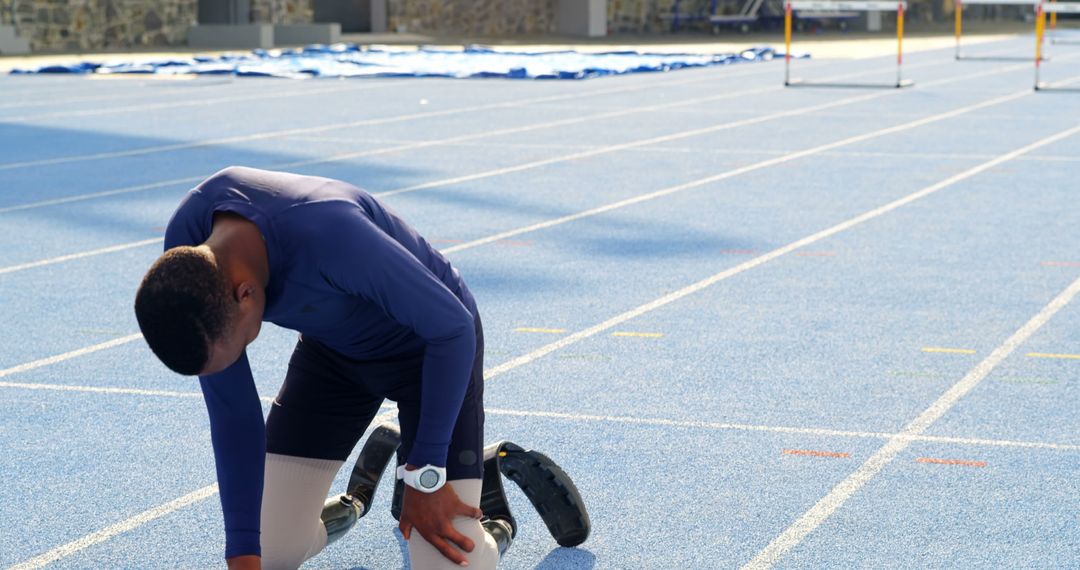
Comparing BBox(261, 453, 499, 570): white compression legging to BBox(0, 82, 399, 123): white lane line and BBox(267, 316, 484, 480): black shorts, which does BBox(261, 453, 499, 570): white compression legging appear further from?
BBox(0, 82, 399, 123): white lane line

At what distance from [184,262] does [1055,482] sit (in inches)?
118

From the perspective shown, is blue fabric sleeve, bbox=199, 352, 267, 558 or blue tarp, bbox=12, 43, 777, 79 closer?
blue fabric sleeve, bbox=199, 352, 267, 558

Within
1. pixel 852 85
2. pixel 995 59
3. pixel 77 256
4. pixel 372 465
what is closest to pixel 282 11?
pixel 995 59

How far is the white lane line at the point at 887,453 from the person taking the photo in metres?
4.45

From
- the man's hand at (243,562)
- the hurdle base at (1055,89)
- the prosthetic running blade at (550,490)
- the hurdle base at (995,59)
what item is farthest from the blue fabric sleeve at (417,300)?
the hurdle base at (995,59)

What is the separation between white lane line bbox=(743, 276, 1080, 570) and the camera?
14.6 feet

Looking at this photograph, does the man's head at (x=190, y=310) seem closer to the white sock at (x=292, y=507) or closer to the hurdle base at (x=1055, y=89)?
the white sock at (x=292, y=507)

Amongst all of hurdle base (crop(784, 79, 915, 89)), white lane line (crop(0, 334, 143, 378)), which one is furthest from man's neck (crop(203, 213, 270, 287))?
hurdle base (crop(784, 79, 915, 89))

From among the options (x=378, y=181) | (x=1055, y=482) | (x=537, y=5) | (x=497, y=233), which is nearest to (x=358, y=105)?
(x=378, y=181)

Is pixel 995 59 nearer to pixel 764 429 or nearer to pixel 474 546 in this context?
pixel 764 429

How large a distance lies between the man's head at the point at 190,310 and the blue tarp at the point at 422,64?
21.6 meters

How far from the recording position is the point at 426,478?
3.50 metres

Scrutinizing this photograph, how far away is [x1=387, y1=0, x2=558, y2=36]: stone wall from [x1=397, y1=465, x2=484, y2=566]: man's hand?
3677 cm

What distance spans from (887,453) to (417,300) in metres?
2.43
